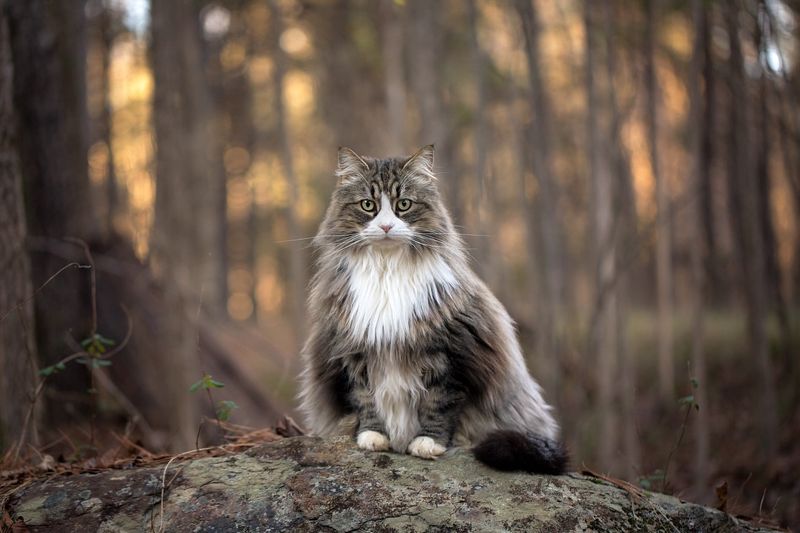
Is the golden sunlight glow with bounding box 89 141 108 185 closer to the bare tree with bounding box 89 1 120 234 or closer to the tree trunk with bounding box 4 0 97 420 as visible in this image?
the bare tree with bounding box 89 1 120 234

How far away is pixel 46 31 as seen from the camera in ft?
24.0

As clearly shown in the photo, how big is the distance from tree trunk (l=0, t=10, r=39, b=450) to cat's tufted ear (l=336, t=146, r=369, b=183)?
2.26 m

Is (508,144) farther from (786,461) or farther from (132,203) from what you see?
(786,461)

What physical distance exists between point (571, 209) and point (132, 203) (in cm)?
1562

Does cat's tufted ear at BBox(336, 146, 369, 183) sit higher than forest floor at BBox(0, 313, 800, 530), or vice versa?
cat's tufted ear at BBox(336, 146, 369, 183)

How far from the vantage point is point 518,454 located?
3.68 meters

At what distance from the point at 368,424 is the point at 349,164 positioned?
60.3 inches

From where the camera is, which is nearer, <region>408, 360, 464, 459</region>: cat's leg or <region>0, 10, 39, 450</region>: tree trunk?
<region>408, 360, 464, 459</region>: cat's leg

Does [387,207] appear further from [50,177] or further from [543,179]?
[543,179]

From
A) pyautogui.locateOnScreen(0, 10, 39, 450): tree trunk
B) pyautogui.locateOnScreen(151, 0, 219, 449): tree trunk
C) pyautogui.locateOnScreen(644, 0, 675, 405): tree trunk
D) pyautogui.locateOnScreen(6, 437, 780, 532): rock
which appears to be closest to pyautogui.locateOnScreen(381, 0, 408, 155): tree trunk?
pyautogui.locateOnScreen(644, 0, 675, 405): tree trunk

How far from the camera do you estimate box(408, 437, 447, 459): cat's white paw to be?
3815mm

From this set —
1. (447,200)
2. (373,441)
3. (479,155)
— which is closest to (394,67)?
(447,200)

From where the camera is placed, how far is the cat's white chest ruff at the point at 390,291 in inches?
156

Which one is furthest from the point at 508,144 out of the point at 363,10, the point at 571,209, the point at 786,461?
the point at 786,461
